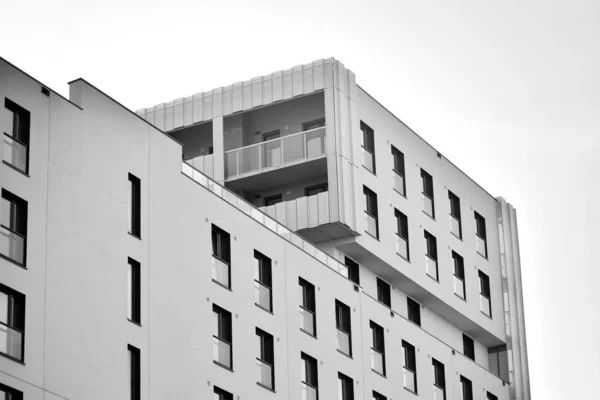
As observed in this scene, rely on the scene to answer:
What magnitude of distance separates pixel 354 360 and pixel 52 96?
62.8 ft

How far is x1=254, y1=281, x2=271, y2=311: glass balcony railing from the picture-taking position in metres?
53.0

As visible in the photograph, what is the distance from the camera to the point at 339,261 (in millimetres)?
59844

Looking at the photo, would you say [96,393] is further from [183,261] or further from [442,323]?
[442,323]

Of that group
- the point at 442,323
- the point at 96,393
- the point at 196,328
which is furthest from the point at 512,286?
the point at 96,393

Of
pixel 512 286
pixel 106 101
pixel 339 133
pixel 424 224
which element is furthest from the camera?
pixel 512 286

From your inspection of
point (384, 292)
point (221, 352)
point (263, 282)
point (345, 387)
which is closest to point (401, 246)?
point (384, 292)

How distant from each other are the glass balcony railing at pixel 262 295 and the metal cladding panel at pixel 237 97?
45.7 feet

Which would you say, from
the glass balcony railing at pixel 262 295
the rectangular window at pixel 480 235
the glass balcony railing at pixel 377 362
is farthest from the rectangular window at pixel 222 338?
the rectangular window at pixel 480 235

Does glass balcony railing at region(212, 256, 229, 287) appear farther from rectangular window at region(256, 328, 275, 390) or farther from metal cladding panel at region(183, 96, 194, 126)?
metal cladding panel at region(183, 96, 194, 126)

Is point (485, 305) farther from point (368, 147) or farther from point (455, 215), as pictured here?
point (368, 147)

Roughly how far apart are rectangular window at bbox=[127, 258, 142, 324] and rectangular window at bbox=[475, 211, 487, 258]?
2978cm

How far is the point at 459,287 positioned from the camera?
70188mm

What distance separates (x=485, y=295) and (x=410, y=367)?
11091 mm

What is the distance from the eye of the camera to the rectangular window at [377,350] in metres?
60.0
